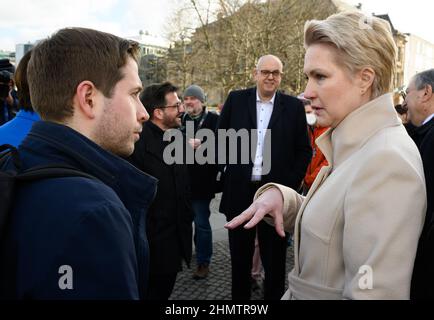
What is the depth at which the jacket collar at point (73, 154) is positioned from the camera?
122cm

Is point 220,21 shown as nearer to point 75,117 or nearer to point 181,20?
point 181,20

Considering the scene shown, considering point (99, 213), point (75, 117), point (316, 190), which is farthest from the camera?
point (316, 190)

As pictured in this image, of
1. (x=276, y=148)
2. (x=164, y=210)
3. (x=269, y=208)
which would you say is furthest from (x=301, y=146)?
(x=269, y=208)

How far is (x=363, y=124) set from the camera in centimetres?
159

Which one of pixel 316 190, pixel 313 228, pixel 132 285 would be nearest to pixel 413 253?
pixel 313 228

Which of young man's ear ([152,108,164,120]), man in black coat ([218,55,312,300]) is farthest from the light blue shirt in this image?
man in black coat ([218,55,312,300])

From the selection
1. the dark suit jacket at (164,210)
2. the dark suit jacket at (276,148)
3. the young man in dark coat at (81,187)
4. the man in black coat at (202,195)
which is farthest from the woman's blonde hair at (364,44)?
the man in black coat at (202,195)

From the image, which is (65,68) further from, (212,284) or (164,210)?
(212,284)

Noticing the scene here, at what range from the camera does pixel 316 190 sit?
69.6 inches

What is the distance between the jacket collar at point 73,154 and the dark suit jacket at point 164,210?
6.45 ft

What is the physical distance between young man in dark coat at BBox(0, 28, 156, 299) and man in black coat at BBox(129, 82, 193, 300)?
5.68ft

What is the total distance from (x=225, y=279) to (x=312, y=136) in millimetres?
2132

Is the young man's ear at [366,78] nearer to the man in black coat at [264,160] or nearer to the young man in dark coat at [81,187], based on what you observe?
the young man in dark coat at [81,187]

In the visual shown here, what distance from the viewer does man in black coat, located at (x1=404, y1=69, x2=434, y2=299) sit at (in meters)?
1.33
